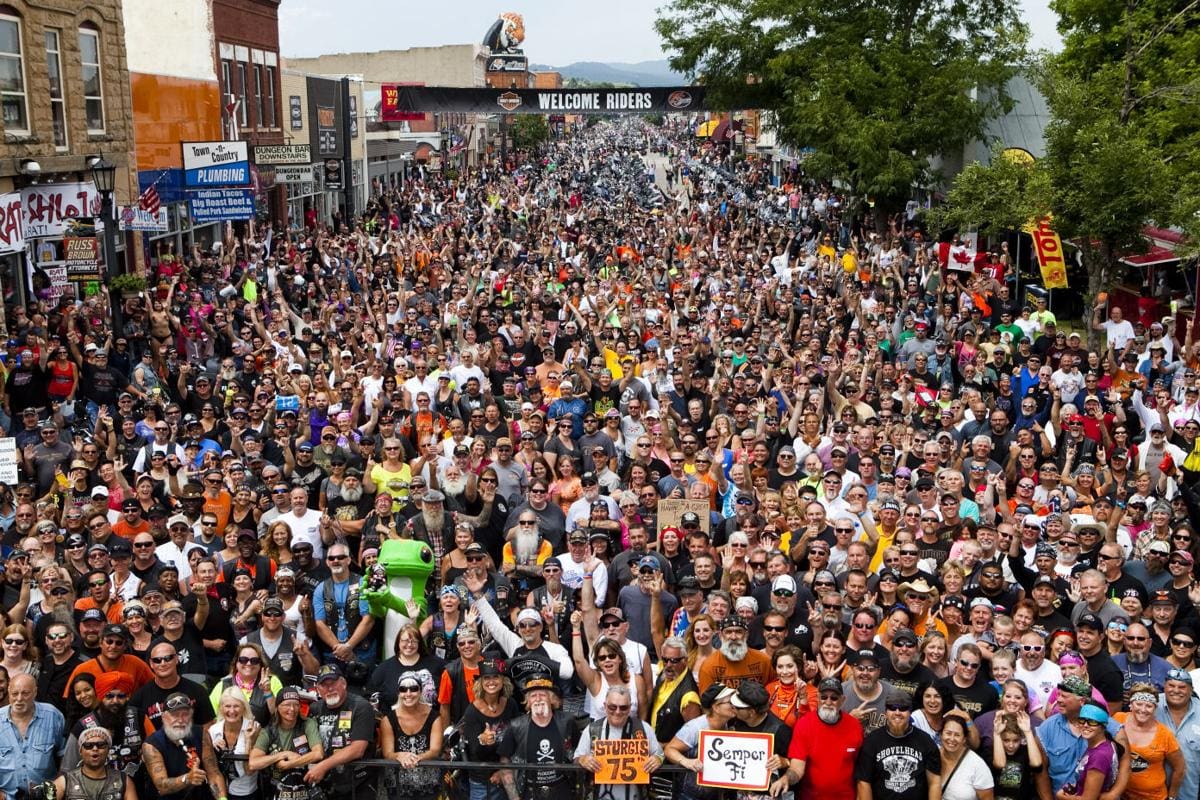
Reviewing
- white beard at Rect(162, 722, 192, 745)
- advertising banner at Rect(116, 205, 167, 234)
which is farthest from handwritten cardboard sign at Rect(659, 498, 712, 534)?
advertising banner at Rect(116, 205, 167, 234)

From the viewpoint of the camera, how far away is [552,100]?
40.7 meters

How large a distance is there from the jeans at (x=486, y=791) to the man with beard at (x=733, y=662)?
131 cm

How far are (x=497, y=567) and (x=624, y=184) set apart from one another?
46359 millimetres

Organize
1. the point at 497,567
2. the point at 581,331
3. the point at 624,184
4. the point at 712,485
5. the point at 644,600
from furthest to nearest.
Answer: the point at 624,184
the point at 581,331
the point at 712,485
the point at 497,567
the point at 644,600

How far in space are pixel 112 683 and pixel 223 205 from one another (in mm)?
16115

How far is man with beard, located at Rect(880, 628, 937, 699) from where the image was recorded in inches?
285

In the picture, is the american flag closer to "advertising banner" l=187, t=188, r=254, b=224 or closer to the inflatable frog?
"advertising banner" l=187, t=188, r=254, b=224

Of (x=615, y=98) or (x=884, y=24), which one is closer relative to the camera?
(x=884, y=24)

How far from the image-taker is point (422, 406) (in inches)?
494

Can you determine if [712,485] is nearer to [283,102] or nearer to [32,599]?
[32,599]

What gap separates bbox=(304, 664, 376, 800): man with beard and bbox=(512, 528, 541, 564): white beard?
2.59m

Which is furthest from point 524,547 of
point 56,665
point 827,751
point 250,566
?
point 827,751

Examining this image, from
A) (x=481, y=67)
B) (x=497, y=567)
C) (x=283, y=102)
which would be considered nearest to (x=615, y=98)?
(x=283, y=102)

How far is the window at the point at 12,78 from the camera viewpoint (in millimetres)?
17891
